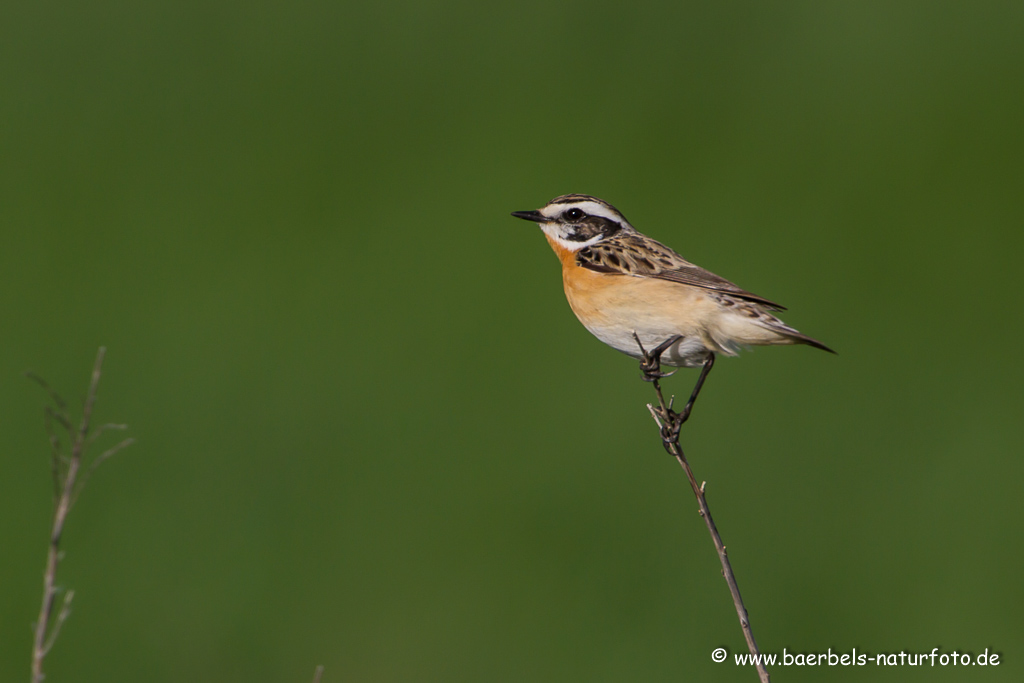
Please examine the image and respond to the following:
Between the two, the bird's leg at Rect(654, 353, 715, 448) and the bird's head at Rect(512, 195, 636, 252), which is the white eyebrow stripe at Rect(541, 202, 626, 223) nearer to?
the bird's head at Rect(512, 195, 636, 252)

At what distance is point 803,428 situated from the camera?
28.4 feet

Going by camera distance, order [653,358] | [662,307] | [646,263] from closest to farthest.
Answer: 1. [653,358]
2. [662,307]
3. [646,263]

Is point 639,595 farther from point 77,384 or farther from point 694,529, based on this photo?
point 77,384

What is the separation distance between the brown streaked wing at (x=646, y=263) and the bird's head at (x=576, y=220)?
13 cm

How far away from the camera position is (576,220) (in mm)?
5621

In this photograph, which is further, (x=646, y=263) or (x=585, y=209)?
(x=585, y=209)

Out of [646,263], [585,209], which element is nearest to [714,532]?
[646,263]

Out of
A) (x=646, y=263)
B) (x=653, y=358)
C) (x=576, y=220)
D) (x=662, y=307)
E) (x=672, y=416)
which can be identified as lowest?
(x=672, y=416)

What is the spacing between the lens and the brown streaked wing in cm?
482

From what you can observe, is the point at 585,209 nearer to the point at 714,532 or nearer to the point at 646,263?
the point at 646,263

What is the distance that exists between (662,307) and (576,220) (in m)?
1.05

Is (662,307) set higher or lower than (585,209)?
lower

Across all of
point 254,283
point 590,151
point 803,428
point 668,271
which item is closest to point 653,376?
point 668,271

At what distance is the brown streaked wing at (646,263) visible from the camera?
15.8 ft
